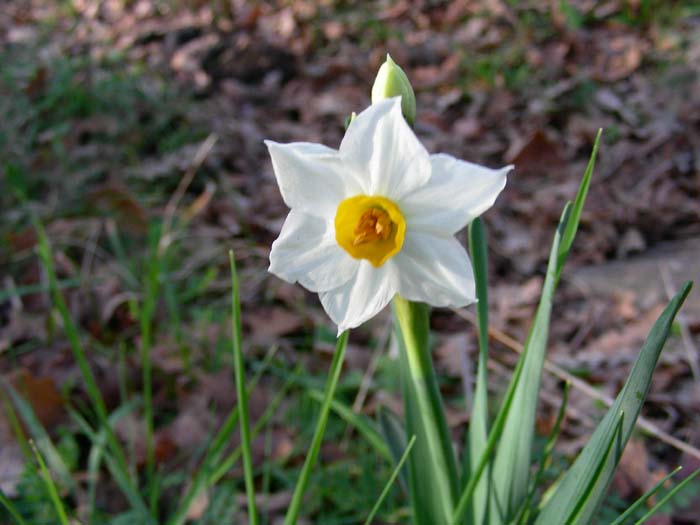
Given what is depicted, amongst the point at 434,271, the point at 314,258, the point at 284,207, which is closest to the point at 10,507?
the point at 314,258

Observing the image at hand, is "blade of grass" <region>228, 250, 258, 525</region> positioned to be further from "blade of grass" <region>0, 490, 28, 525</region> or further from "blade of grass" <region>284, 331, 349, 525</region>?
"blade of grass" <region>0, 490, 28, 525</region>

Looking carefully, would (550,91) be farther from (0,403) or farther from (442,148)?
(0,403)

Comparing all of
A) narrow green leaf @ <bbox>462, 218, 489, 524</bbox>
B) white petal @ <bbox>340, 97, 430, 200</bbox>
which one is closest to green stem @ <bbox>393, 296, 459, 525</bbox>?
narrow green leaf @ <bbox>462, 218, 489, 524</bbox>

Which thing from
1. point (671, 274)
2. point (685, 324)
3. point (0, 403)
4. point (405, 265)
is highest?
point (405, 265)

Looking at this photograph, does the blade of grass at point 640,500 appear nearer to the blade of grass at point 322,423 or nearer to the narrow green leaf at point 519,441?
the narrow green leaf at point 519,441

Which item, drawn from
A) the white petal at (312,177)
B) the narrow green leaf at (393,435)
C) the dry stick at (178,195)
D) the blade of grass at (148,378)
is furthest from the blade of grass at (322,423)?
the dry stick at (178,195)

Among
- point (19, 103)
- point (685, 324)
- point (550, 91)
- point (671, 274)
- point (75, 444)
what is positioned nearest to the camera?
point (75, 444)

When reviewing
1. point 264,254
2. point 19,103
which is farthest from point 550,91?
point 19,103

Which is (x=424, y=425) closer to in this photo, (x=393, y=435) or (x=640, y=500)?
(x=393, y=435)
